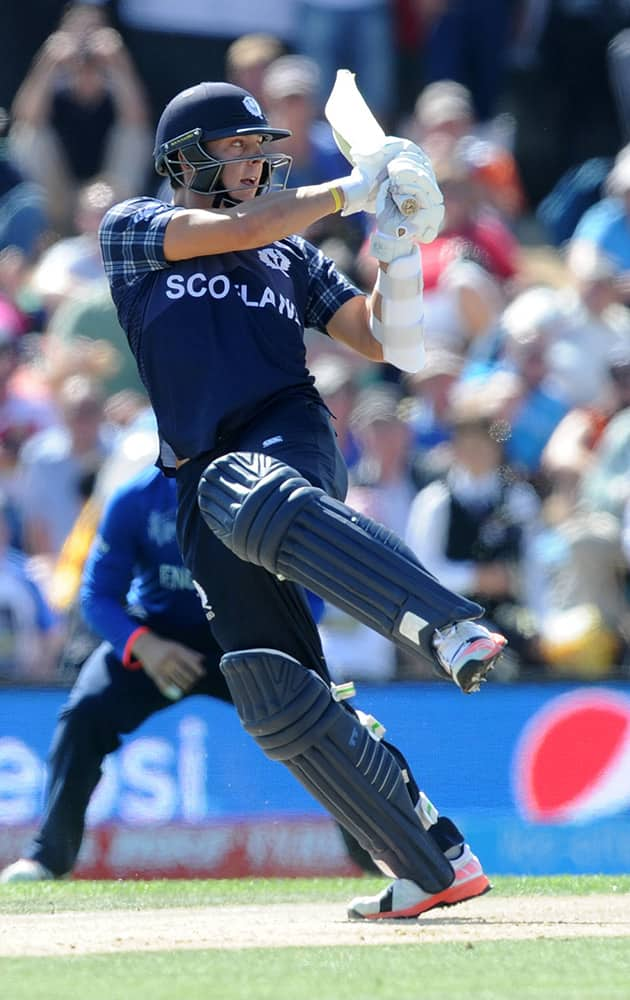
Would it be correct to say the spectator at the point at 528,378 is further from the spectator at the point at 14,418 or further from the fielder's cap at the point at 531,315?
the spectator at the point at 14,418

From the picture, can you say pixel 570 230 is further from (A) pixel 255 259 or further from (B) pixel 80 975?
(B) pixel 80 975

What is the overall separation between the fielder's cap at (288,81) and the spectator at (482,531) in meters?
2.47

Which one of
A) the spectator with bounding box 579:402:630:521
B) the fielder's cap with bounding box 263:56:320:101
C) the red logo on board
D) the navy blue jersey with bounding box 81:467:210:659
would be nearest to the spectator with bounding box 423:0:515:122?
the fielder's cap with bounding box 263:56:320:101

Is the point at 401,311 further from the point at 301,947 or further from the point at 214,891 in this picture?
the point at 214,891

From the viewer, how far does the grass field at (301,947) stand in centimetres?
349

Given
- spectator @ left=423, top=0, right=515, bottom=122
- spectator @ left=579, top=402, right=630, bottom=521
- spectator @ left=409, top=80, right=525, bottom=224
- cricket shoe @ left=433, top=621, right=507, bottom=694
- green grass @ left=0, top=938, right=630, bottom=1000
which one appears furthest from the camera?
spectator @ left=423, top=0, right=515, bottom=122

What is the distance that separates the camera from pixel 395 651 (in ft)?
25.5

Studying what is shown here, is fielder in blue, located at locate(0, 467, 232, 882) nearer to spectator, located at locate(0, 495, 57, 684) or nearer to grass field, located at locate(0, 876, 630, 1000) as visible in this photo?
grass field, located at locate(0, 876, 630, 1000)

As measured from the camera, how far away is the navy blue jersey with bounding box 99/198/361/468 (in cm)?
462

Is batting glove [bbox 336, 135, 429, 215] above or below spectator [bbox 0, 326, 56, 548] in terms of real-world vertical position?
above

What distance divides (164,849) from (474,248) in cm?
429

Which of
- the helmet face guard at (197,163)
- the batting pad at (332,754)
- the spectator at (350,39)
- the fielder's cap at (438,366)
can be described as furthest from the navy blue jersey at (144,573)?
the spectator at (350,39)

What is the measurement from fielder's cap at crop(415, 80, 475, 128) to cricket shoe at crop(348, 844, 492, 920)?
6139 millimetres

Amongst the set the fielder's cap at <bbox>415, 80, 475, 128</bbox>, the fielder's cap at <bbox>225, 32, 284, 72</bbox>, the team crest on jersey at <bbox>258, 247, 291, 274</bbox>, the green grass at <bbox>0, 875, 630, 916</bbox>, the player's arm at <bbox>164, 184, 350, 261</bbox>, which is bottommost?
the green grass at <bbox>0, 875, 630, 916</bbox>
